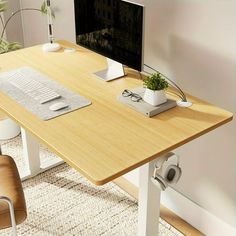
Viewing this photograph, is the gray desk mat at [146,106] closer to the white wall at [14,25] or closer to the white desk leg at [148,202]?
the white desk leg at [148,202]

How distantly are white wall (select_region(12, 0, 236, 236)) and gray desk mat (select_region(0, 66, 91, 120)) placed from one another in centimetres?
56

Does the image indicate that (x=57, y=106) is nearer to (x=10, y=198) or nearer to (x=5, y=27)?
(x=10, y=198)

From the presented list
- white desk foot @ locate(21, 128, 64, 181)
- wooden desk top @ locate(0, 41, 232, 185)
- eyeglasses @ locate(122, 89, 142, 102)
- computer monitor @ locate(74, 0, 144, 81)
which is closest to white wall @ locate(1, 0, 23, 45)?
white desk foot @ locate(21, 128, 64, 181)

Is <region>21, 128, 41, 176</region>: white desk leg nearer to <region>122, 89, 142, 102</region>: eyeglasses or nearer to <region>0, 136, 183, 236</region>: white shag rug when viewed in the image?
<region>0, 136, 183, 236</region>: white shag rug

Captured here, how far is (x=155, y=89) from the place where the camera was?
6.23ft

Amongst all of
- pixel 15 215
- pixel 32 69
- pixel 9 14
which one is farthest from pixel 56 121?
pixel 9 14

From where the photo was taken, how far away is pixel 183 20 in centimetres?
215

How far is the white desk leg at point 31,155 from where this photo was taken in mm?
2852

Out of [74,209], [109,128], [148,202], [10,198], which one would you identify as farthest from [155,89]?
[74,209]

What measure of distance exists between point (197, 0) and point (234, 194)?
96 centimetres

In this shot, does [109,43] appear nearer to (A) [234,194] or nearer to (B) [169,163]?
(B) [169,163]

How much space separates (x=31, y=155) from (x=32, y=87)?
86 cm

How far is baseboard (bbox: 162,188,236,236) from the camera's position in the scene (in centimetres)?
235

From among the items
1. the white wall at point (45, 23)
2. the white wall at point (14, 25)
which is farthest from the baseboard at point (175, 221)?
the white wall at point (14, 25)
